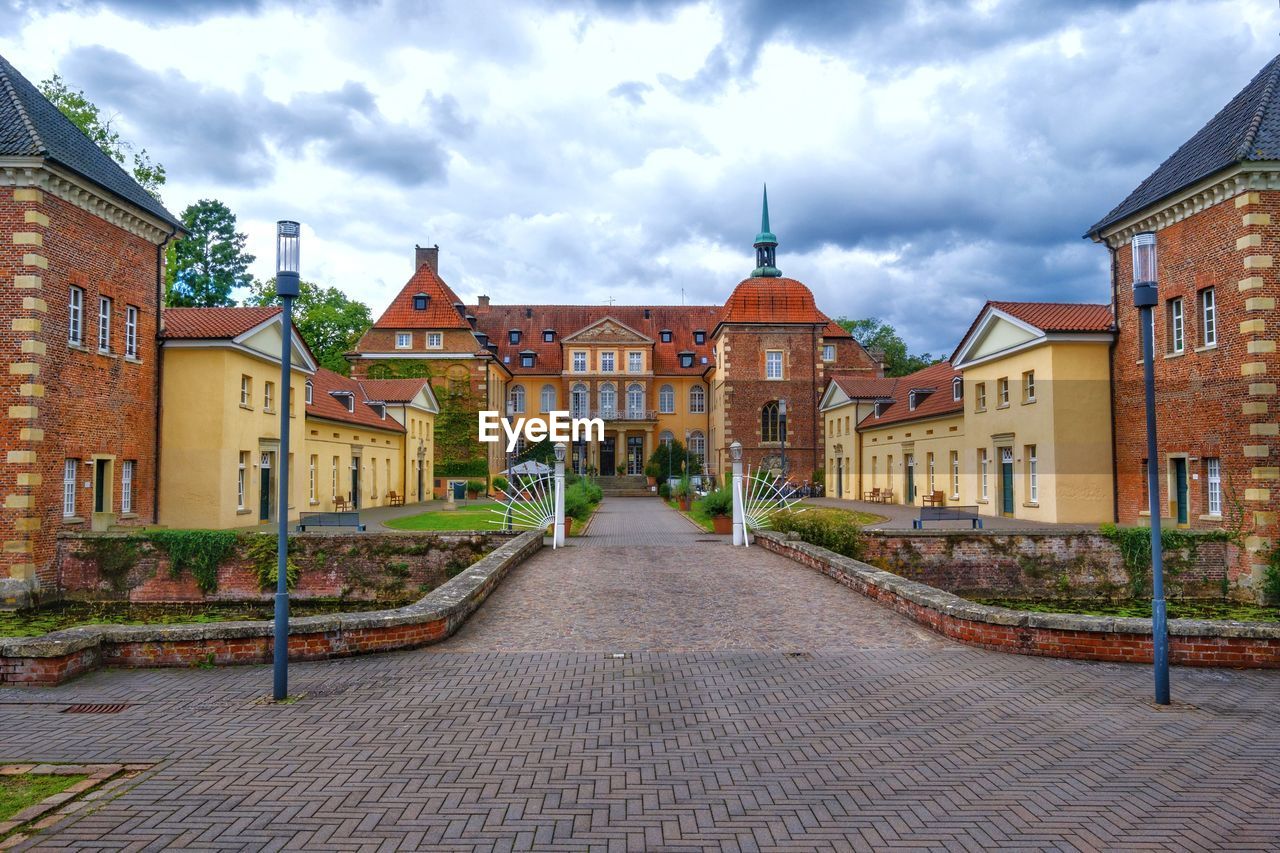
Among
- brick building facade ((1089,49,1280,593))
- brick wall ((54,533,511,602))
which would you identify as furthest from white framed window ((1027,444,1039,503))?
brick wall ((54,533,511,602))

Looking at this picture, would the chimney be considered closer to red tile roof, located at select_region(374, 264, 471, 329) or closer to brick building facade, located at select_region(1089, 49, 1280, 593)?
red tile roof, located at select_region(374, 264, 471, 329)

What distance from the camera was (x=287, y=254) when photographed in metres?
7.60

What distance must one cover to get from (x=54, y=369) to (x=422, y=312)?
34.2 meters

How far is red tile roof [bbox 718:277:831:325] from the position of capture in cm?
5044

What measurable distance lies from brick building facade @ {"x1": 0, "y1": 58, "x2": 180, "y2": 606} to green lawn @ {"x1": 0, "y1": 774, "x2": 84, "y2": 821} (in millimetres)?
12874

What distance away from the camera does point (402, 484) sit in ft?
134

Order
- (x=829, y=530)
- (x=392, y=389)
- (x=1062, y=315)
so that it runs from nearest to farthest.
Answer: (x=829, y=530)
(x=1062, y=315)
(x=392, y=389)

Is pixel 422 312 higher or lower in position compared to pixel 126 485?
higher

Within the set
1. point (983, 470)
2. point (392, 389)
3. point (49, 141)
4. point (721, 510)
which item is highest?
point (49, 141)

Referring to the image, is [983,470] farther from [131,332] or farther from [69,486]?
[69,486]

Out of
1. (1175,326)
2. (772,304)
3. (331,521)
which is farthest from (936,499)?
(331,521)

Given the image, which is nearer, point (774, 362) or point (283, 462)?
point (283, 462)

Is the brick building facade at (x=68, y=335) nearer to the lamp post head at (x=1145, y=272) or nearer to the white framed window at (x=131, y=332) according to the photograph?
the white framed window at (x=131, y=332)

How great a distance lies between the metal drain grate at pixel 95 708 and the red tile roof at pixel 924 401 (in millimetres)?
29277
